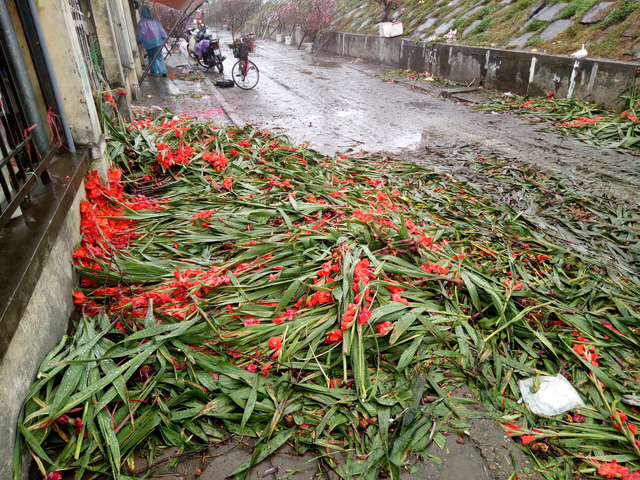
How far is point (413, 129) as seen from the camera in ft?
22.9

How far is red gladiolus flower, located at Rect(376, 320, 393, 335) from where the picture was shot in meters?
2.18

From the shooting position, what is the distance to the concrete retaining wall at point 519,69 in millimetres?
6941

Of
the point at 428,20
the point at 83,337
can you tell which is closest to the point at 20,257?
the point at 83,337

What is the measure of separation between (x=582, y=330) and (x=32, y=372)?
2.91 m

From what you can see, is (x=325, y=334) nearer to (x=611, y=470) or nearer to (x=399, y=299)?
(x=399, y=299)

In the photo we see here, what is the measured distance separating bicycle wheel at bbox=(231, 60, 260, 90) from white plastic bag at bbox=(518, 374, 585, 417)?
10.3 meters

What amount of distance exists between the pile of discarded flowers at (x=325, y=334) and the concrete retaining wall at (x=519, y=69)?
4771mm

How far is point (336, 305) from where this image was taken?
7.67ft

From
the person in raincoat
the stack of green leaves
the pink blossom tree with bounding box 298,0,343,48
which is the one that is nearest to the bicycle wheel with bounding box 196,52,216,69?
the person in raincoat

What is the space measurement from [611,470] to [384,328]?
3.67ft

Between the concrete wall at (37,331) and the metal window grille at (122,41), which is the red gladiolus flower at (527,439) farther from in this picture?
the metal window grille at (122,41)

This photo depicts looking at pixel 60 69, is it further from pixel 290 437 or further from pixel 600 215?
pixel 600 215

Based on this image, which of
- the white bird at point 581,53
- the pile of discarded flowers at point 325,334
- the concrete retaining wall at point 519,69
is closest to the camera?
the pile of discarded flowers at point 325,334

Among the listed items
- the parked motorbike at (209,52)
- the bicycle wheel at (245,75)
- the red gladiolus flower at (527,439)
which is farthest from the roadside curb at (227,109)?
the red gladiolus flower at (527,439)
